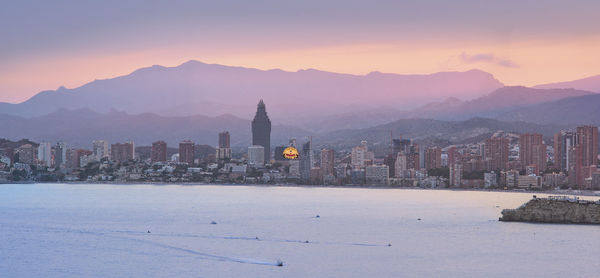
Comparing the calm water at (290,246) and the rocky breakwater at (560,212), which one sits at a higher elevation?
the rocky breakwater at (560,212)

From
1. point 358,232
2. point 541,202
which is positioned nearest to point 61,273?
point 358,232

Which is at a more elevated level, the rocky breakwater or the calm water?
the rocky breakwater

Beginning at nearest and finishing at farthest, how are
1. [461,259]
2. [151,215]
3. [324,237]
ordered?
[461,259] → [324,237] → [151,215]

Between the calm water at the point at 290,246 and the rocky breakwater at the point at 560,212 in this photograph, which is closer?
the calm water at the point at 290,246

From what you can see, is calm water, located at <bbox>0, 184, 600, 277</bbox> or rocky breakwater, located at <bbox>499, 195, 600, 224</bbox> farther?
rocky breakwater, located at <bbox>499, 195, 600, 224</bbox>

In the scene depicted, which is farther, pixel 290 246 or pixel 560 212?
pixel 560 212

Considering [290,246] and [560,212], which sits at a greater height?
[560,212]

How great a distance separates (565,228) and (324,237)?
2107 centimetres

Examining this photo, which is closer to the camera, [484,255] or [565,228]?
[484,255]

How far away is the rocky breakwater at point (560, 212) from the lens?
76000mm

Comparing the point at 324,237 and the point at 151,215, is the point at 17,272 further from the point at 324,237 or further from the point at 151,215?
the point at 151,215

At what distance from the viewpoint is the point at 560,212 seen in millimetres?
76875

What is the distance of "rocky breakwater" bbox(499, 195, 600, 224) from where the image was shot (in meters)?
76.0

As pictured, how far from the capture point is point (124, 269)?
48906 mm
